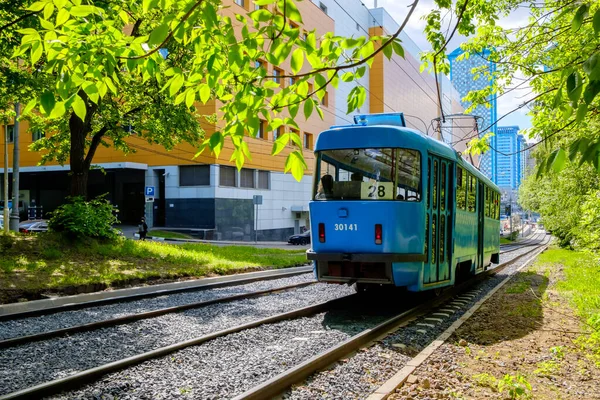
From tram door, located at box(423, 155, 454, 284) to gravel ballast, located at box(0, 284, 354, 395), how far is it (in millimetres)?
2682

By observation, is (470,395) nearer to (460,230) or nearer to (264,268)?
(460,230)

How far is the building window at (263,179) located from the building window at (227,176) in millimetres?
3107

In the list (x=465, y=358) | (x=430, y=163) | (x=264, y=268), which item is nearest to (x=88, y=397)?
(x=465, y=358)

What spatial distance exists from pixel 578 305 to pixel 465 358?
518 cm

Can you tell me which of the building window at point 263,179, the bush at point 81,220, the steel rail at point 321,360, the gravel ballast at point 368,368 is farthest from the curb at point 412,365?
the building window at point 263,179

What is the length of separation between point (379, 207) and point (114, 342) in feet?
15.6

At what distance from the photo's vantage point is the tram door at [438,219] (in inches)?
384

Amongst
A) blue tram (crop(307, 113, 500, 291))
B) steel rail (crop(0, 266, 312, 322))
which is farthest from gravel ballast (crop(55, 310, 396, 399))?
steel rail (crop(0, 266, 312, 322))

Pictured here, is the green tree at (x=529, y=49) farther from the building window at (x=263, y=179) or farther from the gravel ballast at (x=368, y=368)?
the building window at (x=263, y=179)

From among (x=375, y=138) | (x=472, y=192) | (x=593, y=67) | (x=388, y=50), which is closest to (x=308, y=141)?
(x=472, y=192)

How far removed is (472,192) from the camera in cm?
1320

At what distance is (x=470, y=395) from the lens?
16.5 ft

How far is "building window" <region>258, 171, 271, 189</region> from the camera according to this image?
44753 millimetres

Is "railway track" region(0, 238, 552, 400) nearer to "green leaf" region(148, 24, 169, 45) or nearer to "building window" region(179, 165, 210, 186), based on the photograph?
"green leaf" region(148, 24, 169, 45)
